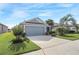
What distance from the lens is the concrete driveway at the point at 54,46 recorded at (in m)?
7.41

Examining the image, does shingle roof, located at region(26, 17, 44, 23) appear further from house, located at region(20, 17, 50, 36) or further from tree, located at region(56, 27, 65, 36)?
tree, located at region(56, 27, 65, 36)

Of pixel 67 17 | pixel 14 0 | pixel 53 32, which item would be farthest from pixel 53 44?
pixel 14 0

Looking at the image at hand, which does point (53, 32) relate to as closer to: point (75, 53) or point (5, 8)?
point (75, 53)

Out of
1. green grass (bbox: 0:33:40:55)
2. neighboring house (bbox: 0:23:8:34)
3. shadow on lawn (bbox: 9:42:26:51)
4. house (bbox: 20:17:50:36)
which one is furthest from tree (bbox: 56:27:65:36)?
neighboring house (bbox: 0:23:8:34)

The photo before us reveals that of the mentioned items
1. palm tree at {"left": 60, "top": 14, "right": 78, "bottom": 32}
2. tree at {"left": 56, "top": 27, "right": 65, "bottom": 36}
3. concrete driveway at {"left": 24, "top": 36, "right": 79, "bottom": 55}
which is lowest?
concrete driveway at {"left": 24, "top": 36, "right": 79, "bottom": 55}

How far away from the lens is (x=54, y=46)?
7535mm

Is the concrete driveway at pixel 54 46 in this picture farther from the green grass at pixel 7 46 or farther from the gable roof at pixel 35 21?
the gable roof at pixel 35 21

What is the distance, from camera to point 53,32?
761 cm

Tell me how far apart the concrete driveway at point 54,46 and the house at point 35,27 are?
130 mm

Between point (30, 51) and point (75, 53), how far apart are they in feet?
3.60

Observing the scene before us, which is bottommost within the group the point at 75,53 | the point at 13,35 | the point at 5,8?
the point at 75,53

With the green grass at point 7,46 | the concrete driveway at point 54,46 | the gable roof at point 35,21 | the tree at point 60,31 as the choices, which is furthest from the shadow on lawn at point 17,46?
the tree at point 60,31

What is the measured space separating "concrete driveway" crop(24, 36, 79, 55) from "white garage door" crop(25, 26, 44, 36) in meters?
0.11

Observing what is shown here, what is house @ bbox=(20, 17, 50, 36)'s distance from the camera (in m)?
7.47
